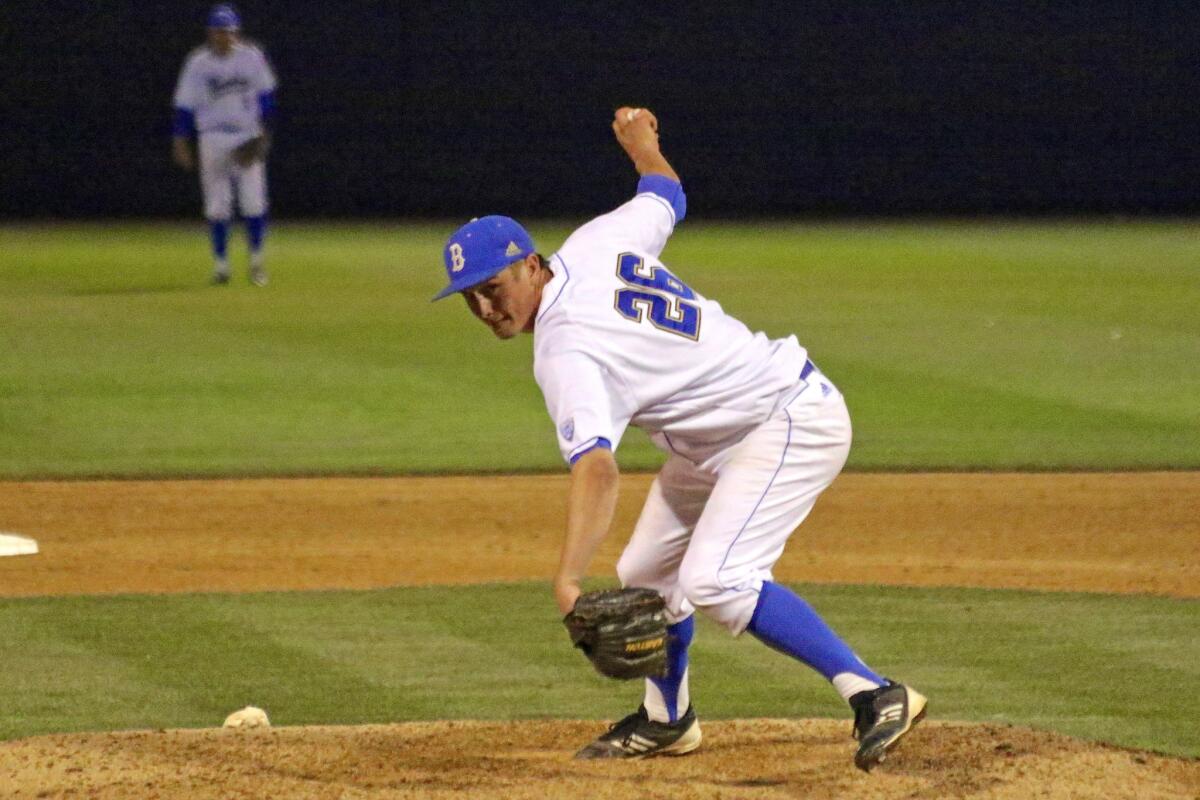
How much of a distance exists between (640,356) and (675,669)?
1010 millimetres

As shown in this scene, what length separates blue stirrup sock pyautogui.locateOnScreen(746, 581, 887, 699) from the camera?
4781 mm

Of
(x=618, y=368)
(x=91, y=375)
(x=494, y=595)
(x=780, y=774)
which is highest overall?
(x=618, y=368)

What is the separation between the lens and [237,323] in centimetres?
1491

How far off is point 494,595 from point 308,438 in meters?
3.67

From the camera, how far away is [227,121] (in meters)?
17.3

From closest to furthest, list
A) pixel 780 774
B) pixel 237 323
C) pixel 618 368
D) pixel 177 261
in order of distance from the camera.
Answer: pixel 618 368, pixel 780 774, pixel 237 323, pixel 177 261

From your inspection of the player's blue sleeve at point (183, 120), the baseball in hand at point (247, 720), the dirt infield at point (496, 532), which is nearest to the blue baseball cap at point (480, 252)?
the baseball in hand at point (247, 720)

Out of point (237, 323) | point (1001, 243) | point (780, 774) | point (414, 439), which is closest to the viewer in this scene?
point (780, 774)

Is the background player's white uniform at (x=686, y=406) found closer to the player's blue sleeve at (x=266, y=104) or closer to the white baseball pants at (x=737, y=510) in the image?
the white baseball pants at (x=737, y=510)

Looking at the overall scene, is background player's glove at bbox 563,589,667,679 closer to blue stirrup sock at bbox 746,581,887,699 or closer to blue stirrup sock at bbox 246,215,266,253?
blue stirrup sock at bbox 746,581,887,699

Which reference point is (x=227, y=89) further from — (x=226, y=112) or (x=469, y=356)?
(x=469, y=356)

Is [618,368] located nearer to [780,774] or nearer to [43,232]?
[780,774]

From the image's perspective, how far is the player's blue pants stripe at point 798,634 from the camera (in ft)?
15.7

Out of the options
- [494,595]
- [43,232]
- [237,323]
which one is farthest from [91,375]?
[43,232]
